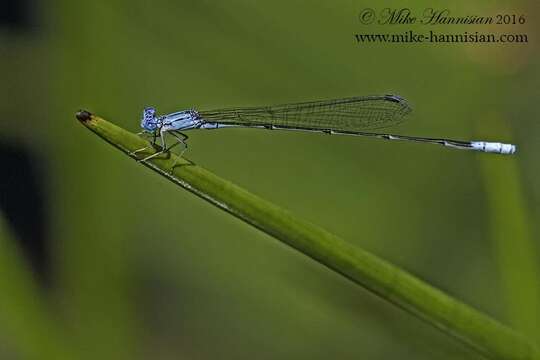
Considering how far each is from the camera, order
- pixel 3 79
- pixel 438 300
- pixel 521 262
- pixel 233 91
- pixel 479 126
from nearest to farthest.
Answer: pixel 438 300, pixel 521 262, pixel 479 126, pixel 233 91, pixel 3 79

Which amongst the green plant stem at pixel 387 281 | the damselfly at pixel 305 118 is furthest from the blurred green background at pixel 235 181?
the green plant stem at pixel 387 281

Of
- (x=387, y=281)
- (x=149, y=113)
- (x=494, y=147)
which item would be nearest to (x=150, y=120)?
(x=149, y=113)

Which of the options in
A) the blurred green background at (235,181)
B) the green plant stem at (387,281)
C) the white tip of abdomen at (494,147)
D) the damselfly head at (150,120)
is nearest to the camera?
the green plant stem at (387,281)

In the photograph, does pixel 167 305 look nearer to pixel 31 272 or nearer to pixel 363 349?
pixel 31 272

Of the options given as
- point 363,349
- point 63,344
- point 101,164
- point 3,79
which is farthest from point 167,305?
point 3,79

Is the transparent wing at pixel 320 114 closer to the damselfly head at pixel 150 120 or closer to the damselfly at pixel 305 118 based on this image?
the damselfly at pixel 305 118

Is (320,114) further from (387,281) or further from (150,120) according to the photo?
(387,281)
